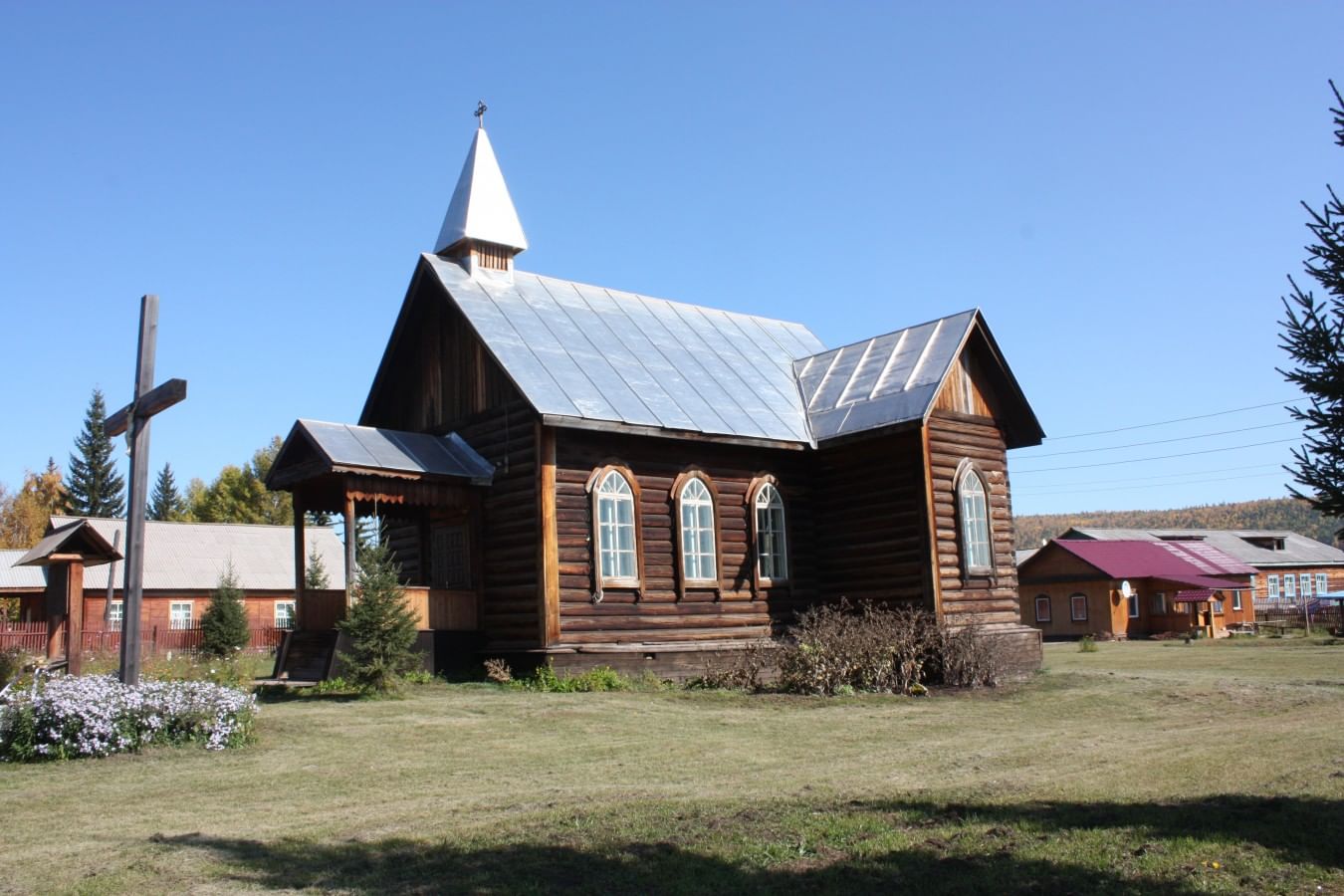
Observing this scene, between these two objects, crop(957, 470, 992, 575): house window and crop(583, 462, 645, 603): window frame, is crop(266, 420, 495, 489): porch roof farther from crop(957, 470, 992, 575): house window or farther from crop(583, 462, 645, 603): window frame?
crop(957, 470, 992, 575): house window

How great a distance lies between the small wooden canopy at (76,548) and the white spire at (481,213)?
9.36 metres

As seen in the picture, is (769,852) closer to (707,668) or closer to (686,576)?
Result: (707,668)

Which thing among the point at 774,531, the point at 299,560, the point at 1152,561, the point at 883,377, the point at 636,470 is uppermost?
the point at 883,377

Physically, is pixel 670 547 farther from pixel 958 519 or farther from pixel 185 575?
pixel 185 575

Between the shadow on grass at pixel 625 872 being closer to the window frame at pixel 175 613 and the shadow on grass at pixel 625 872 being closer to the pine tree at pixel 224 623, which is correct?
the pine tree at pixel 224 623

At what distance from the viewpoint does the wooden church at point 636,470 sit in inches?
802

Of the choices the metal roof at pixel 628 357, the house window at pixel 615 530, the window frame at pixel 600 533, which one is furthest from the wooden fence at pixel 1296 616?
the house window at pixel 615 530

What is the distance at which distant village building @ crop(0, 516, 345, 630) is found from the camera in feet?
146

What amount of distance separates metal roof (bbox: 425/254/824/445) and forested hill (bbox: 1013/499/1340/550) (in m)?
106

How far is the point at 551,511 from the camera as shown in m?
20.0

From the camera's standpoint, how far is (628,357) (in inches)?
930

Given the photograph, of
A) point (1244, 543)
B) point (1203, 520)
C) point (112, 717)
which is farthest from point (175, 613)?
point (1203, 520)

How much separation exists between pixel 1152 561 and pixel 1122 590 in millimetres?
4731

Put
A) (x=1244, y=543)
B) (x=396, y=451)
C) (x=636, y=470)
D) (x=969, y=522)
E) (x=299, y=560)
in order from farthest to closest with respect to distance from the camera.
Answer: (x=1244, y=543) < (x=969, y=522) < (x=636, y=470) < (x=299, y=560) < (x=396, y=451)
